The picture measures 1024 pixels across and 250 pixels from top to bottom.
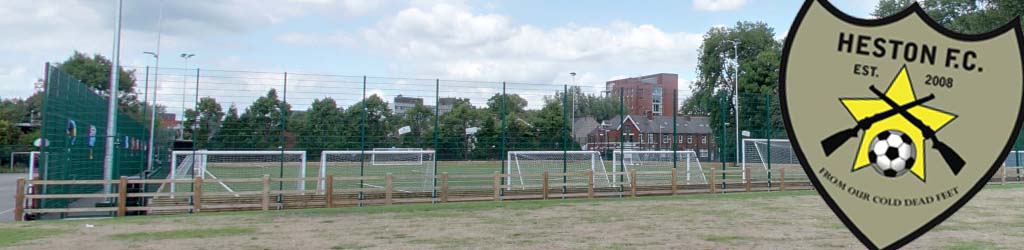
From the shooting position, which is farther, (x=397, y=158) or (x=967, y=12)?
(x=967, y=12)

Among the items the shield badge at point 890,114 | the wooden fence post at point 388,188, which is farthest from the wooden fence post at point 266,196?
the shield badge at point 890,114

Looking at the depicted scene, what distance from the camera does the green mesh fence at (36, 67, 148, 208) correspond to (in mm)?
14695

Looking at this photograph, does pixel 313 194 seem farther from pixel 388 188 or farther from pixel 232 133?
pixel 232 133

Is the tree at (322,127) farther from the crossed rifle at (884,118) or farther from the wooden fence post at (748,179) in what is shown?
the crossed rifle at (884,118)

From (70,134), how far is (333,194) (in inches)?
234

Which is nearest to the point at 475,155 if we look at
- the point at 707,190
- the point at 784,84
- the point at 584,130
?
the point at 707,190

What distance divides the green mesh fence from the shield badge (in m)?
15.0

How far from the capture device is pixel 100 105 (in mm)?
21688

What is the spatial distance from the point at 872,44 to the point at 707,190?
61.3ft

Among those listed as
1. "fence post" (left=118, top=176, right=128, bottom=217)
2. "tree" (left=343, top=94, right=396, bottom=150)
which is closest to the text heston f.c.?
"fence post" (left=118, top=176, right=128, bottom=217)

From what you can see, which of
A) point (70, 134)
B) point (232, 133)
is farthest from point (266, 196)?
point (70, 134)

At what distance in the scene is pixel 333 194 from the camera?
56.1 ft

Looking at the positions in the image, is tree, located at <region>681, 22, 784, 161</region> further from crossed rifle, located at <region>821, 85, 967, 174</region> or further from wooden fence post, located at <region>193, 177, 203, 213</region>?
crossed rifle, located at <region>821, 85, 967, 174</region>

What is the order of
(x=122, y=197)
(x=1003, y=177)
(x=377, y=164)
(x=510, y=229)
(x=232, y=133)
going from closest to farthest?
(x=510, y=229)
(x=122, y=197)
(x=232, y=133)
(x=377, y=164)
(x=1003, y=177)
